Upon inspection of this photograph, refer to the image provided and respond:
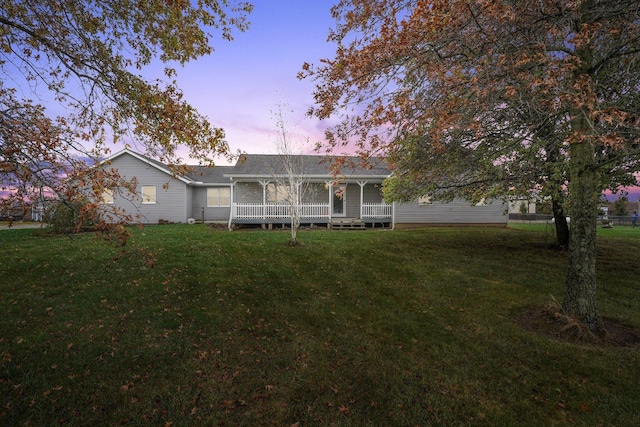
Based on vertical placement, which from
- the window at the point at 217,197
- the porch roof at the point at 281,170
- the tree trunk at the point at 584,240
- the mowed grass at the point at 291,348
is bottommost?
the mowed grass at the point at 291,348

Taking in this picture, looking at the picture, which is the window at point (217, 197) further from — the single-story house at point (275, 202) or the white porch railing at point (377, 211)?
the white porch railing at point (377, 211)

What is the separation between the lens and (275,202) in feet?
59.9

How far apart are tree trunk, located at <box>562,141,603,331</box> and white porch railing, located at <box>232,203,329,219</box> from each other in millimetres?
12968

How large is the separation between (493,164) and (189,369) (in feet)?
30.1

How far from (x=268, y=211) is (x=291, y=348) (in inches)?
540

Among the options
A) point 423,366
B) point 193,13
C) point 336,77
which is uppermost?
point 193,13

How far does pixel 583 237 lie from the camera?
5301 millimetres

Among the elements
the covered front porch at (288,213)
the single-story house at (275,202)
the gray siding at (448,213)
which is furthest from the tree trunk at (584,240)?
the gray siding at (448,213)

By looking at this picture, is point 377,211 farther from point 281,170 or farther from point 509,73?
point 509,73

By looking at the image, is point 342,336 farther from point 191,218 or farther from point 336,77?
point 191,218

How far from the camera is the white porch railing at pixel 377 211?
1828 cm

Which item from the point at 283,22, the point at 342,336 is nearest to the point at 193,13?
the point at 283,22

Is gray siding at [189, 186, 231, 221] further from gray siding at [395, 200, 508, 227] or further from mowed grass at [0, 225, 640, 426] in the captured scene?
mowed grass at [0, 225, 640, 426]

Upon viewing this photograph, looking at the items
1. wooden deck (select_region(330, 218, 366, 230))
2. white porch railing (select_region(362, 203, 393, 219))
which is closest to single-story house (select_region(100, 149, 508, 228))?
white porch railing (select_region(362, 203, 393, 219))
